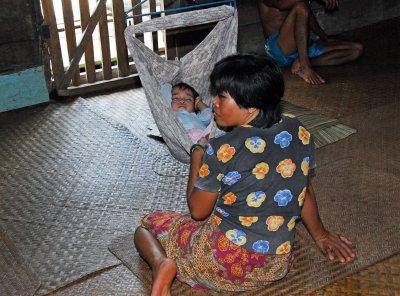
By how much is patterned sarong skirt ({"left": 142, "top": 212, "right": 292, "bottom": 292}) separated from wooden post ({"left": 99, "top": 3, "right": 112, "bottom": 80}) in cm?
223

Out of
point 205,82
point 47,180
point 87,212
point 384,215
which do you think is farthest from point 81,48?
point 384,215

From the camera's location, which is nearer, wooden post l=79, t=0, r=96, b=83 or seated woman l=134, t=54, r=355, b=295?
seated woman l=134, t=54, r=355, b=295

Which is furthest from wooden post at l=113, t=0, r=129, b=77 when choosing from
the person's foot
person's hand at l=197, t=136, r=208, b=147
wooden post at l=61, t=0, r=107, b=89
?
person's hand at l=197, t=136, r=208, b=147

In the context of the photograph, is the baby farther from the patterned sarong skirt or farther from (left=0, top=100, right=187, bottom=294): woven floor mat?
the patterned sarong skirt

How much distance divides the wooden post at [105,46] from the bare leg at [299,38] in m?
1.25

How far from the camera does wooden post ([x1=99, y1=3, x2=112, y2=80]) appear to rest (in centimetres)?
401

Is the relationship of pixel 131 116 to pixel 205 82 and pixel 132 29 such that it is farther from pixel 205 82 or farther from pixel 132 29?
pixel 132 29

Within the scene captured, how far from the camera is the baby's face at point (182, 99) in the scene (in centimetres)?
320

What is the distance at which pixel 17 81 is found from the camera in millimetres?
3781

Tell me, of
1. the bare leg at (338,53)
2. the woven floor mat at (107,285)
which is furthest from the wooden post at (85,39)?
the woven floor mat at (107,285)

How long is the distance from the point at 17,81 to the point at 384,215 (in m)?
2.45

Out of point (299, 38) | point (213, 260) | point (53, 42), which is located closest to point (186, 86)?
point (53, 42)

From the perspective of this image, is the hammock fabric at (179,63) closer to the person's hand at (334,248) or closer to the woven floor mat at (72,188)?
the woven floor mat at (72,188)

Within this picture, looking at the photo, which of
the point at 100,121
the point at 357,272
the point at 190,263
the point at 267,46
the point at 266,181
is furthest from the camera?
the point at 267,46
